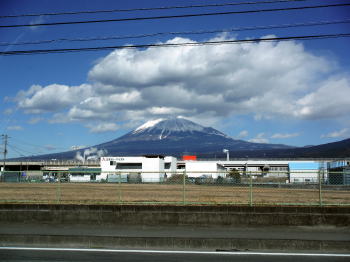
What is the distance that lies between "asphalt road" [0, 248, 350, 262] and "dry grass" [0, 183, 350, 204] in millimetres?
6119

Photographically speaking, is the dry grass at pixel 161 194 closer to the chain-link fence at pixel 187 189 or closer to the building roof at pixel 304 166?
the chain-link fence at pixel 187 189

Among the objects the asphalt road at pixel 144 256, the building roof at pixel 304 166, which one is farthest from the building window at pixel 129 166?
the asphalt road at pixel 144 256

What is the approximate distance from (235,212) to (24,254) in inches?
246

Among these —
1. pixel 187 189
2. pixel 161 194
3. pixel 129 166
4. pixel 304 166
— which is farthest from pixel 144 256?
pixel 129 166

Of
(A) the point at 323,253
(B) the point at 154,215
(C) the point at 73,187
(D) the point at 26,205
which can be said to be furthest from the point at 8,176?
(A) the point at 323,253

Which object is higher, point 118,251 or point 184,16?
Answer: point 184,16

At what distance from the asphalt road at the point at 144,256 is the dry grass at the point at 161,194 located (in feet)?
20.1

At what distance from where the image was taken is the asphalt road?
8.49 m

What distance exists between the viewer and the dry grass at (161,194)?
16.5 metres

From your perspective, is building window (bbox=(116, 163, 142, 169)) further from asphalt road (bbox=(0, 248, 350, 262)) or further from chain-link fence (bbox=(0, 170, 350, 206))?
asphalt road (bbox=(0, 248, 350, 262))

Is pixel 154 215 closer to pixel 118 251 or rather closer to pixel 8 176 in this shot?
pixel 118 251

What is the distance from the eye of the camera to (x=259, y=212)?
11961mm

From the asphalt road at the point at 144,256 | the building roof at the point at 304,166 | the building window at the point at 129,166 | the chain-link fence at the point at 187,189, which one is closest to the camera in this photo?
the asphalt road at the point at 144,256

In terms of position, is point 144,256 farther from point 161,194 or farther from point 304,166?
point 304,166
